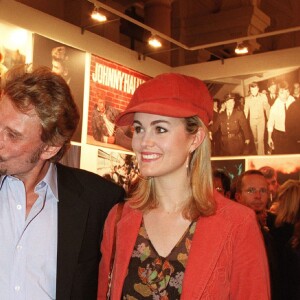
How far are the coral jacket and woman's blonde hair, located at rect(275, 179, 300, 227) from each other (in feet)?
6.83

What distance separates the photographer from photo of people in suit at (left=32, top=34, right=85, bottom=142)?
17.8 ft

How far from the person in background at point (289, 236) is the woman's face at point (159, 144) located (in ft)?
6.05

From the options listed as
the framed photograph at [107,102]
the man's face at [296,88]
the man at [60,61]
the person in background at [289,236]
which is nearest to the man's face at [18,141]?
the person in background at [289,236]

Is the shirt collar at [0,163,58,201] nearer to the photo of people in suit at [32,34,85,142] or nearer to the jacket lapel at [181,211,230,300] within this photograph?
the jacket lapel at [181,211,230,300]

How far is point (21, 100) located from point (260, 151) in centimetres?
512

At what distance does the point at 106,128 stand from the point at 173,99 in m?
4.24

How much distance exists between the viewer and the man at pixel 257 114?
22.4 feet

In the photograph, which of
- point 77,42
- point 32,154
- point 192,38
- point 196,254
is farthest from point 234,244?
point 192,38

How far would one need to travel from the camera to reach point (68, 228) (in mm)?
2145

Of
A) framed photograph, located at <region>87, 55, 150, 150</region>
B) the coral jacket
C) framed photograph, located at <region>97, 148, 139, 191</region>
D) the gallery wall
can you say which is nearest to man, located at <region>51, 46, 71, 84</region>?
the gallery wall

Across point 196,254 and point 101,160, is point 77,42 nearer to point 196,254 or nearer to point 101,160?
point 101,160

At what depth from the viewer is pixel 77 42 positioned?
19.8ft

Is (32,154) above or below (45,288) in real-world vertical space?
above

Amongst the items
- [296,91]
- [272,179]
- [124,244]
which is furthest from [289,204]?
[296,91]
